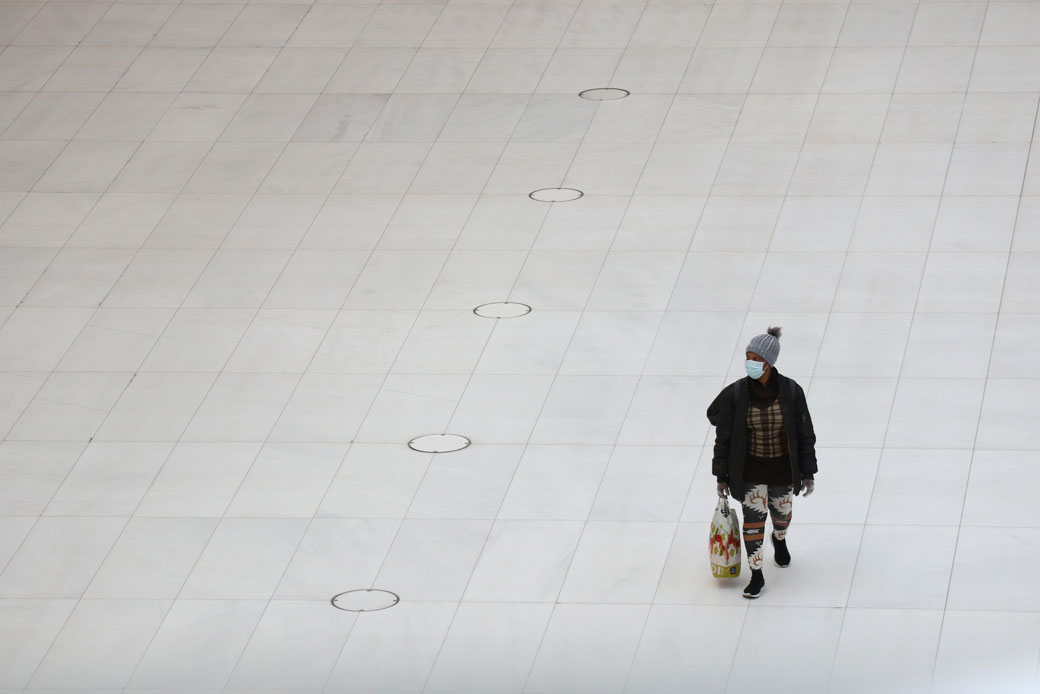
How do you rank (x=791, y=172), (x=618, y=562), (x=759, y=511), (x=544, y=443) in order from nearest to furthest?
(x=759, y=511), (x=618, y=562), (x=544, y=443), (x=791, y=172)

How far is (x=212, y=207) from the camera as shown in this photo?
12.8 metres

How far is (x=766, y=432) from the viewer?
7926 mm

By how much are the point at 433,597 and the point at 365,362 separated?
264 cm

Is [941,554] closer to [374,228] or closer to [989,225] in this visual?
[989,225]

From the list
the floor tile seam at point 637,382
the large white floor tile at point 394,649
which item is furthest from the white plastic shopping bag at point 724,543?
the large white floor tile at point 394,649

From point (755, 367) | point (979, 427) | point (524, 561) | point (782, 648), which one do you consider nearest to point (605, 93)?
point (979, 427)

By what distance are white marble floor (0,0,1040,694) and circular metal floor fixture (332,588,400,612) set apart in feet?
0.24

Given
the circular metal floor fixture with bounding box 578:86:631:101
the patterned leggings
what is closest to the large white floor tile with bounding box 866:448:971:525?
the patterned leggings

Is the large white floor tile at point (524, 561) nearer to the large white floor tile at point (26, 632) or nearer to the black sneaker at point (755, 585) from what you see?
the black sneaker at point (755, 585)

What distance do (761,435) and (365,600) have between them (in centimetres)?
213

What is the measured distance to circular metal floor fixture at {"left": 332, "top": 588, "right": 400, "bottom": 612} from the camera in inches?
327

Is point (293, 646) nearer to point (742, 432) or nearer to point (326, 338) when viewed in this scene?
point (742, 432)

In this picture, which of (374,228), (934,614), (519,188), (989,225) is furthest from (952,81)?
(934,614)

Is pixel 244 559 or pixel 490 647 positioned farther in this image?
pixel 244 559
